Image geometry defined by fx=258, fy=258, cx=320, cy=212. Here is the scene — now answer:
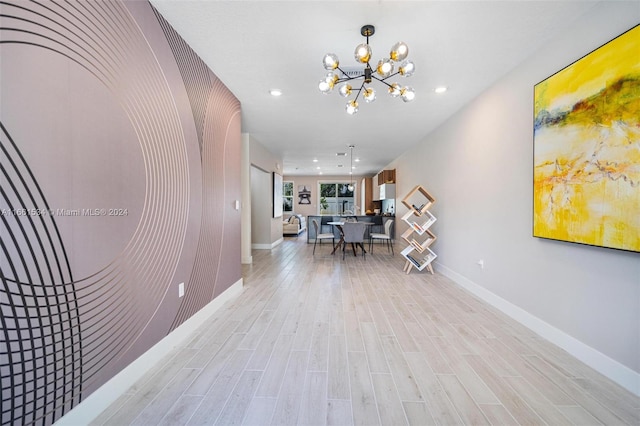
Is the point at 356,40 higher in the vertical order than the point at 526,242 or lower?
higher

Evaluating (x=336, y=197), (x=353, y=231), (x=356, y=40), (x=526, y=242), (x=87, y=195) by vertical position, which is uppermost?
(x=356, y=40)

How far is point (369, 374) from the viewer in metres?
1.74

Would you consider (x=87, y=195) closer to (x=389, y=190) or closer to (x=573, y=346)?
(x=573, y=346)

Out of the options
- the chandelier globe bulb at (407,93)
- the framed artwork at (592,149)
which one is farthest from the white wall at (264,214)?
the framed artwork at (592,149)

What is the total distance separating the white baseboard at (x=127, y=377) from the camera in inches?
52.2

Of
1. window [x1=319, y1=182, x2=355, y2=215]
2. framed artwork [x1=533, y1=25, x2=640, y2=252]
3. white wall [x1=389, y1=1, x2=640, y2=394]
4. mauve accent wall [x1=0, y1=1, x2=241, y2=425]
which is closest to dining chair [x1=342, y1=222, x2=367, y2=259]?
white wall [x1=389, y1=1, x2=640, y2=394]

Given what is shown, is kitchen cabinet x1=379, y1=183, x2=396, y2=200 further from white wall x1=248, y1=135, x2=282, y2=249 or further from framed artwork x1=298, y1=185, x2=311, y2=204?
framed artwork x1=298, y1=185, x2=311, y2=204

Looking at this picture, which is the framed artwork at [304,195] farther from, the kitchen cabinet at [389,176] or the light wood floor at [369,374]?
the light wood floor at [369,374]

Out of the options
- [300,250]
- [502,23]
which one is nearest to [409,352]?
[502,23]

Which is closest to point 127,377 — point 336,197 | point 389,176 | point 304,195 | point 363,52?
point 363,52

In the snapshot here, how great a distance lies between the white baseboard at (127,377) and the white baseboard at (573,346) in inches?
122

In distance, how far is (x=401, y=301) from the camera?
312 cm

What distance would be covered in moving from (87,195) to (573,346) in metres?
3.42

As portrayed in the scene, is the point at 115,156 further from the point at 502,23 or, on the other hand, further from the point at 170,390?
the point at 502,23
